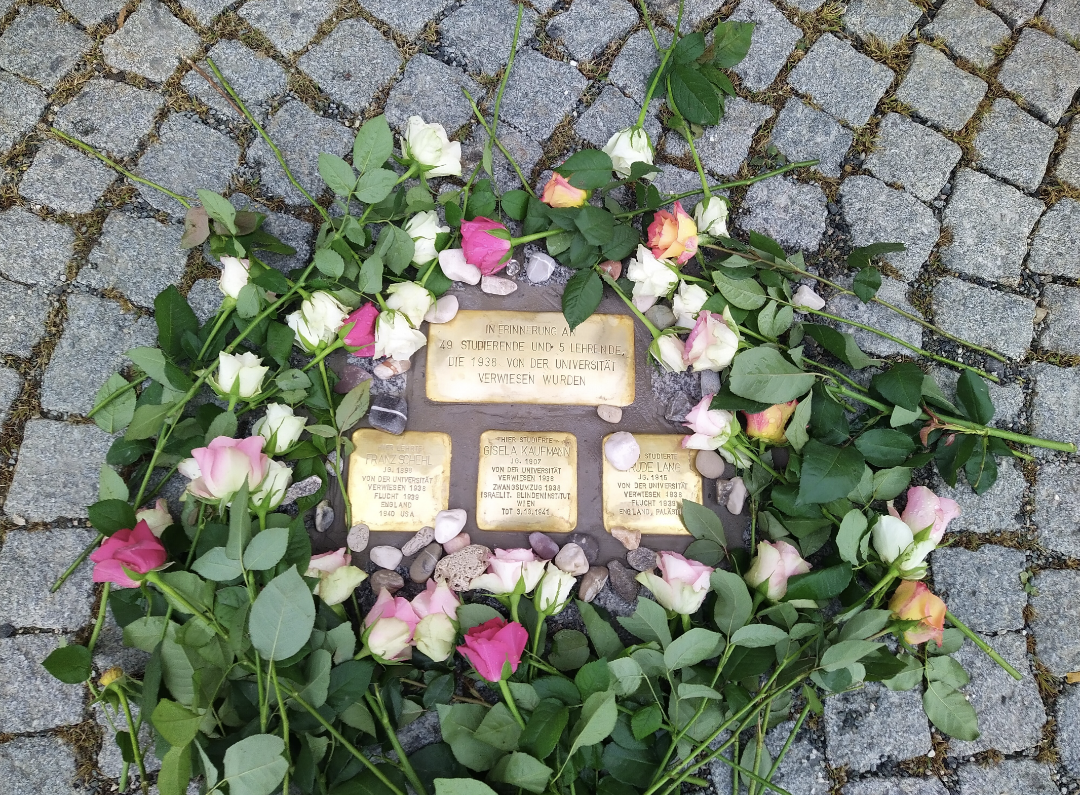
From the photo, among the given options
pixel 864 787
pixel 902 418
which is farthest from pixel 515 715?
pixel 902 418

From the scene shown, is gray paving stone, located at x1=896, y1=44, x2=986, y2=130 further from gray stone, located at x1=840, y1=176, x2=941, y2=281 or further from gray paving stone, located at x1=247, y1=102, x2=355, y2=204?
gray paving stone, located at x1=247, y1=102, x2=355, y2=204

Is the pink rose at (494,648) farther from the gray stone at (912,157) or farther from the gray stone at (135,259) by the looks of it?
the gray stone at (912,157)

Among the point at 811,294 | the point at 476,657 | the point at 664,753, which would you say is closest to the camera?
the point at 476,657

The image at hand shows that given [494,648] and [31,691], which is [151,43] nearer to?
[31,691]

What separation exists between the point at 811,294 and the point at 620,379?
52cm

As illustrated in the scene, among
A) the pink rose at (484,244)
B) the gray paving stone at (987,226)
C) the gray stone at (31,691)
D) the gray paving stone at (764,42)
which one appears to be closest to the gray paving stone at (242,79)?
the pink rose at (484,244)

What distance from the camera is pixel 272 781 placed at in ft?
4.08

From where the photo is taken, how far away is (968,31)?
1920mm

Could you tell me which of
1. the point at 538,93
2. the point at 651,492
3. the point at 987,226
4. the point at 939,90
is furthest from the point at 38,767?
the point at 939,90

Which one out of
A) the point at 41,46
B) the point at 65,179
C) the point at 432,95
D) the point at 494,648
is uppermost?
the point at 41,46

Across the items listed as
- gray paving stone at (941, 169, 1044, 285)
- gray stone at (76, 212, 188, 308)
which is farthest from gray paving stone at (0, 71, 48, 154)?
gray paving stone at (941, 169, 1044, 285)

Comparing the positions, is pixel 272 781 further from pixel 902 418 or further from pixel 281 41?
pixel 281 41

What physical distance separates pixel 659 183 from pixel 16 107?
5.33 feet

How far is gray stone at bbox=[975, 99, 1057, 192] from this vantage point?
1885 millimetres
